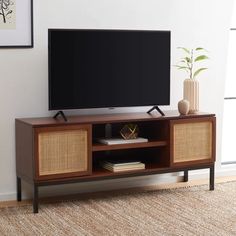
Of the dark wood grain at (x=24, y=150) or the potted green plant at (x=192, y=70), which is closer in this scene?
the dark wood grain at (x=24, y=150)

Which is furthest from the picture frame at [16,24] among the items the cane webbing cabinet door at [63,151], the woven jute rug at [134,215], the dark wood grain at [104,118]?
the woven jute rug at [134,215]

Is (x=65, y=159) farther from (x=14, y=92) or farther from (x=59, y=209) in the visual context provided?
(x=14, y=92)

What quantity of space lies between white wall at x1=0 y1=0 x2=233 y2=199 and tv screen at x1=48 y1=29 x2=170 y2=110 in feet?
1.00

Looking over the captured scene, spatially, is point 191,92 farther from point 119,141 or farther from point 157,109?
point 119,141

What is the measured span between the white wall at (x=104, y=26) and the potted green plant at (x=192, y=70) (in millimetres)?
68

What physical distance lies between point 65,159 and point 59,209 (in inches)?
15.3

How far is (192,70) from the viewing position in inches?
213

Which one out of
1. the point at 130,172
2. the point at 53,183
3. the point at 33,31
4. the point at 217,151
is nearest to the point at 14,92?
the point at 33,31

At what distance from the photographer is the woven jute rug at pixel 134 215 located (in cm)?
404

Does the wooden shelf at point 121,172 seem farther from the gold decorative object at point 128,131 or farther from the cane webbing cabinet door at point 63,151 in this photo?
the gold decorative object at point 128,131

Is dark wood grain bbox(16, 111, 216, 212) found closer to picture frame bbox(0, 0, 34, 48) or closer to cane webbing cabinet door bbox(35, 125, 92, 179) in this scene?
cane webbing cabinet door bbox(35, 125, 92, 179)

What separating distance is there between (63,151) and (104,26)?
3.84ft

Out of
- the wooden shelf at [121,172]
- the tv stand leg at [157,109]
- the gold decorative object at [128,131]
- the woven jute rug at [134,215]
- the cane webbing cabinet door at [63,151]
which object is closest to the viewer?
the woven jute rug at [134,215]

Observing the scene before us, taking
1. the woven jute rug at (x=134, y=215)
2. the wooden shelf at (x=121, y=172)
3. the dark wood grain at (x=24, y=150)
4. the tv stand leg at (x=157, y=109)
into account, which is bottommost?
the woven jute rug at (x=134, y=215)
